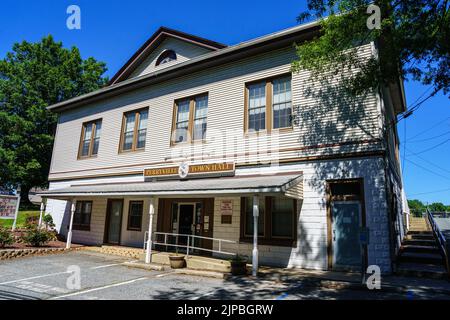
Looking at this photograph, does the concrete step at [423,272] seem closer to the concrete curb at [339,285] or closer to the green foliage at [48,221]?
the concrete curb at [339,285]

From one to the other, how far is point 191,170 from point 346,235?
22.0ft

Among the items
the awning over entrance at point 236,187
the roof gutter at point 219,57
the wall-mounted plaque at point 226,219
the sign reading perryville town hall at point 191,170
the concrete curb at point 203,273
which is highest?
the roof gutter at point 219,57

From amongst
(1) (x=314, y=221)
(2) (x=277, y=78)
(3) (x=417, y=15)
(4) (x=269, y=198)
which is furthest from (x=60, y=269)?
(3) (x=417, y=15)

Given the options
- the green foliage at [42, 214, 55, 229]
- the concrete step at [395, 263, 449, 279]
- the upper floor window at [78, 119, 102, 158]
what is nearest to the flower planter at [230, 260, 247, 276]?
the concrete step at [395, 263, 449, 279]

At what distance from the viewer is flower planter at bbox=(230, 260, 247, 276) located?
32.2 ft

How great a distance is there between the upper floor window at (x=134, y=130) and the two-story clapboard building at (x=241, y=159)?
2.5 inches

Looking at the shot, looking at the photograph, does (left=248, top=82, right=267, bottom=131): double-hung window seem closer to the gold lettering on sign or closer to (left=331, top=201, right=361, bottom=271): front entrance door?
the gold lettering on sign

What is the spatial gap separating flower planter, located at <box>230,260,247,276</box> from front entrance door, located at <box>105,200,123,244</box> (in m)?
8.59

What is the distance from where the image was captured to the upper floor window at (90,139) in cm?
1859

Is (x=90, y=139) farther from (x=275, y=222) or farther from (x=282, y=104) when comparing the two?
(x=275, y=222)

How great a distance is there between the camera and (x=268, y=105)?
41.0 ft

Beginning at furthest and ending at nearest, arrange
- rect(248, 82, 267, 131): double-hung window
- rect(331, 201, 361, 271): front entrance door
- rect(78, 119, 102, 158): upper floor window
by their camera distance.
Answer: rect(78, 119, 102, 158): upper floor window, rect(248, 82, 267, 131): double-hung window, rect(331, 201, 361, 271): front entrance door

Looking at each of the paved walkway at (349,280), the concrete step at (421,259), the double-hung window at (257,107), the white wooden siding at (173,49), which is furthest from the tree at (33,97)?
the concrete step at (421,259)

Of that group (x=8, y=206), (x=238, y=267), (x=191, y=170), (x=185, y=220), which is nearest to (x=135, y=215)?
(x=185, y=220)
